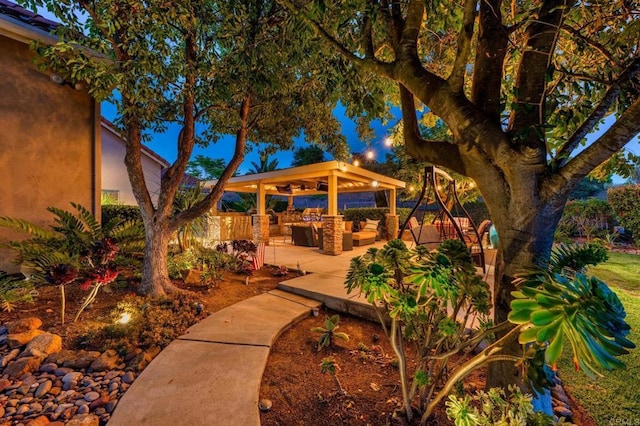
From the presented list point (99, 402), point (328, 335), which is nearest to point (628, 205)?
point (328, 335)

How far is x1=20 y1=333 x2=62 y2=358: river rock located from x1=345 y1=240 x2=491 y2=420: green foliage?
3335mm

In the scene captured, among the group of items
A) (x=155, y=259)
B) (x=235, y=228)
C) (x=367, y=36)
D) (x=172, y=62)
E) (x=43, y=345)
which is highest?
(x=172, y=62)

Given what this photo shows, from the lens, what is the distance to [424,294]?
146 centimetres

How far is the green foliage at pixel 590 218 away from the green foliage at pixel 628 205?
205cm

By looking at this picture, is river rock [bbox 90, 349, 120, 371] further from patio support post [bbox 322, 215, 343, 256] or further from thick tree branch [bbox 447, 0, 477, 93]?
patio support post [bbox 322, 215, 343, 256]

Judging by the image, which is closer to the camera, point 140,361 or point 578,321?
point 578,321

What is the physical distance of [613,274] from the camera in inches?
250

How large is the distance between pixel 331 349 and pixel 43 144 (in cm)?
651

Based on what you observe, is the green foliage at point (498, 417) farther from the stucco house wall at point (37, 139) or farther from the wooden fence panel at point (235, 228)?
the wooden fence panel at point (235, 228)

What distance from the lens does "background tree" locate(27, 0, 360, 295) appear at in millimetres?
3229

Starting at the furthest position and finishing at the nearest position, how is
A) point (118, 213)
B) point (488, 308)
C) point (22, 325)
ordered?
point (118, 213), point (22, 325), point (488, 308)

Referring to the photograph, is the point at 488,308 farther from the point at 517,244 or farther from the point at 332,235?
the point at 332,235

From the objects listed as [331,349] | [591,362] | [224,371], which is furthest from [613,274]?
[224,371]

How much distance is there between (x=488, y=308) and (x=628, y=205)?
38.0 feet
